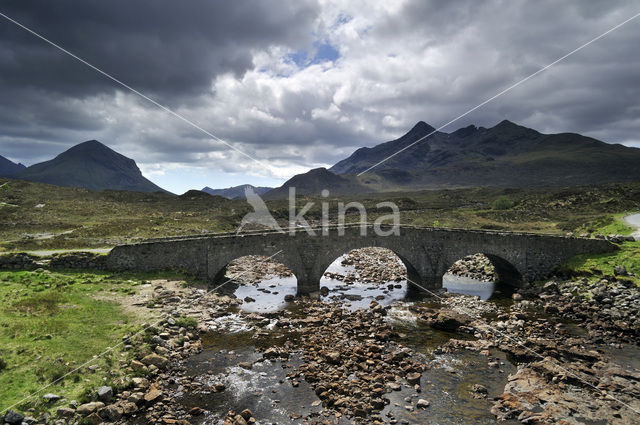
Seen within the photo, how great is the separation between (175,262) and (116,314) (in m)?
9.24

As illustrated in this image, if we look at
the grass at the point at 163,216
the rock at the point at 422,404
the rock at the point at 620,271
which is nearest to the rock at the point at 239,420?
the rock at the point at 422,404

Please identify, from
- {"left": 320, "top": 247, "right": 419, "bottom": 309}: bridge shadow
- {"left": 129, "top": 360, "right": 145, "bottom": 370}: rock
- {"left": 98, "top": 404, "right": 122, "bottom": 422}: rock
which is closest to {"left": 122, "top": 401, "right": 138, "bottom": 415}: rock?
{"left": 98, "top": 404, "right": 122, "bottom": 422}: rock

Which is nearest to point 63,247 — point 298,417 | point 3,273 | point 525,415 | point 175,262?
point 3,273

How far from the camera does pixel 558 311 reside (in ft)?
93.1

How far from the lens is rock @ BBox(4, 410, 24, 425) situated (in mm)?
12398

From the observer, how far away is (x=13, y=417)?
40.9ft

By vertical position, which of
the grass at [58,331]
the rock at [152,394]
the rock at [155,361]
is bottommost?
the rock at [152,394]

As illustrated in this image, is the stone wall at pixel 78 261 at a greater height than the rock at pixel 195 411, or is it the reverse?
the stone wall at pixel 78 261

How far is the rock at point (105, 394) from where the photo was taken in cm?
1474

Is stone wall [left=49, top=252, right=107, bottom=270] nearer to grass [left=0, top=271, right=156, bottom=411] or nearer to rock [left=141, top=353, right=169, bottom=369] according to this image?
grass [left=0, top=271, right=156, bottom=411]

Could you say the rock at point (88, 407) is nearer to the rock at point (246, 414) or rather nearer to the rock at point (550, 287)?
the rock at point (246, 414)

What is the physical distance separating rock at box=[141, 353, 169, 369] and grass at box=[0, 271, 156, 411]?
3.45 ft

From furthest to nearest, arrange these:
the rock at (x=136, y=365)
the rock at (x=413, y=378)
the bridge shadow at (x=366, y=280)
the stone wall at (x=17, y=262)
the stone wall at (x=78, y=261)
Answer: the bridge shadow at (x=366, y=280)
the stone wall at (x=78, y=261)
the stone wall at (x=17, y=262)
the rock at (x=413, y=378)
the rock at (x=136, y=365)

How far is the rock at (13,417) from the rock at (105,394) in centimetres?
263
